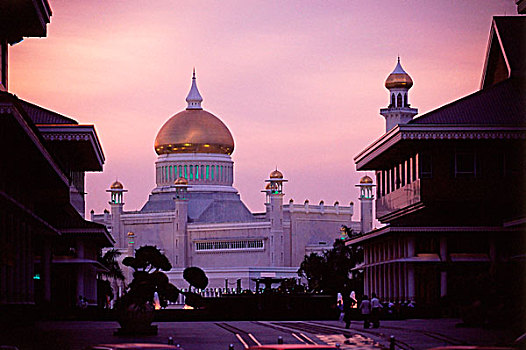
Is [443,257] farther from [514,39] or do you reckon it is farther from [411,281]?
[514,39]

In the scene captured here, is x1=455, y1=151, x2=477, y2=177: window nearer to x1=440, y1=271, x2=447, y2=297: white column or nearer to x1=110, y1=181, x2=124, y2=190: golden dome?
x1=440, y1=271, x2=447, y2=297: white column

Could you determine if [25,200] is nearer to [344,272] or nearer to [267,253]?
[344,272]

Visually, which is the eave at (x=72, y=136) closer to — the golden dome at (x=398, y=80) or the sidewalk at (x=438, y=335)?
the sidewalk at (x=438, y=335)

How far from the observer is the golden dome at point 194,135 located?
155 meters

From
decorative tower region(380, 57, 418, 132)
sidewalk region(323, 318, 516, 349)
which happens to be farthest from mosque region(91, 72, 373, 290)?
sidewalk region(323, 318, 516, 349)

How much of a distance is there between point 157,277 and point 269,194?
337 ft

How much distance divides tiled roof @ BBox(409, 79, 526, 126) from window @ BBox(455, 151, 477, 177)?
6.55 ft

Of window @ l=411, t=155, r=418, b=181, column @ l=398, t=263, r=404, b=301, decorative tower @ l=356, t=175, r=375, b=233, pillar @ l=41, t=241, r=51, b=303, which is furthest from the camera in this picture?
decorative tower @ l=356, t=175, r=375, b=233

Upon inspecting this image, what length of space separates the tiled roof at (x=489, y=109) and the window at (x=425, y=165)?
82.1 inches

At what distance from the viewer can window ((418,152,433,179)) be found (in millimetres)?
70000

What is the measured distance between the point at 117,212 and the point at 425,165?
83739 mm

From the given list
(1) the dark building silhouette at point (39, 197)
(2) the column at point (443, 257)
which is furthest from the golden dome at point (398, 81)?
(2) the column at point (443, 257)

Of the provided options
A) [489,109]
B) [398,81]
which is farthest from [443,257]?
[398,81]

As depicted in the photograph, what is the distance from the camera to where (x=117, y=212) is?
15000cm
